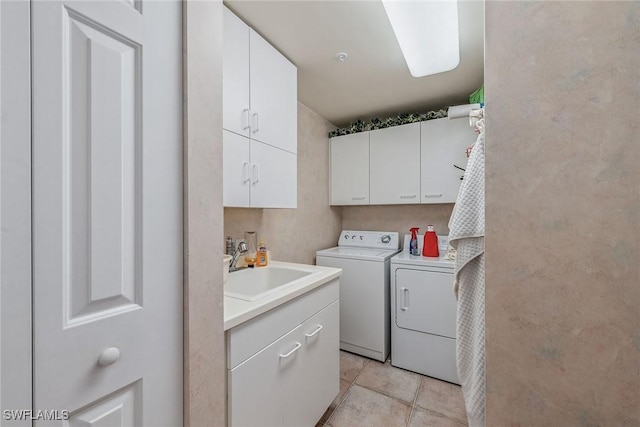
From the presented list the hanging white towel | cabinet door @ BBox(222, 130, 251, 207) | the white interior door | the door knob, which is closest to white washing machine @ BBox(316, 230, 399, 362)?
the hanging white towel

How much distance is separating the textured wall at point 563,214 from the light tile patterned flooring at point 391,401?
1211mm

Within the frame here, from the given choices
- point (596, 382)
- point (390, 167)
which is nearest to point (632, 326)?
point (596, 382)

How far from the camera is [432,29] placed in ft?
4.15

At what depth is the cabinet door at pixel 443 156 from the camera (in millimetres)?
2305

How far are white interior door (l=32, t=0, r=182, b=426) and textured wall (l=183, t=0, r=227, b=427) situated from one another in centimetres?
3

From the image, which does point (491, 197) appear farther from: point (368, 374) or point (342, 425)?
point (368, 374)

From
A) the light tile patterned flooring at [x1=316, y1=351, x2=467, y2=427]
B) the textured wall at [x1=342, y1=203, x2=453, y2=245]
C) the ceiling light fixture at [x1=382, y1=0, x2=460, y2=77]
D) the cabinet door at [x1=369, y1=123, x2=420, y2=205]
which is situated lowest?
the light tile patterned flooring at [x1=316, y1=351, x2=467, y2=427]

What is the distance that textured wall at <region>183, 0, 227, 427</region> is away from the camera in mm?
726

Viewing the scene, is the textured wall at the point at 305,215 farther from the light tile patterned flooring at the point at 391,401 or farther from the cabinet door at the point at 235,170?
the light tile patterned flooring at the point at 391,401

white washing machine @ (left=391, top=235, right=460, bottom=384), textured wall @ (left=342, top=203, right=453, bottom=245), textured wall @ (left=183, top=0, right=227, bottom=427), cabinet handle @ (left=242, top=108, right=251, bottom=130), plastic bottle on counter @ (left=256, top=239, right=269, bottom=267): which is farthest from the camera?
textured wall @ (left=342, top=203, right=453, bottom=245)

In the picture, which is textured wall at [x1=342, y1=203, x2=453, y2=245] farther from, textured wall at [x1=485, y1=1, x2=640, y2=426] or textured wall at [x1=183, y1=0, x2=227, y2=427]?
textured wall at [x1=183, y1=0, x2=227, y2=427]

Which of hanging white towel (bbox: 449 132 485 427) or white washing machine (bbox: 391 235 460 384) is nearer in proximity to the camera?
hanging white towel (bbox: 449 132 485 427)

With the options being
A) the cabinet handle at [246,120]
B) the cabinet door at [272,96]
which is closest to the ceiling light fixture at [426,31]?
the cabinet door at [272,96]

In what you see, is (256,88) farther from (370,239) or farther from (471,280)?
(370,239)
